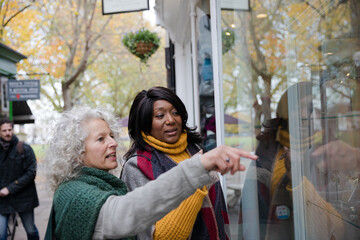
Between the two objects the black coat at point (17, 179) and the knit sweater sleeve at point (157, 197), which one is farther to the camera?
the black coat at point (17, 179)

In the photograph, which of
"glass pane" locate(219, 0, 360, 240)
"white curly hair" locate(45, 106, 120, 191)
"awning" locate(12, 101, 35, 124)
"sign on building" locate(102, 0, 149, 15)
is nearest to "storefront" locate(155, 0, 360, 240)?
"glass pane" locate(219, 0, 360, 240)

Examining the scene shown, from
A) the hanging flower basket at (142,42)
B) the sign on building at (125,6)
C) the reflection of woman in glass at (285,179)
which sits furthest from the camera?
the hanging flower basket at (142,42)

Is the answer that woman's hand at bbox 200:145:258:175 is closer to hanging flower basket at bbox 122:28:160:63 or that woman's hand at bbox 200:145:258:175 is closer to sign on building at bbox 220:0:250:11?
sign on building at bbox 220:0:250:11

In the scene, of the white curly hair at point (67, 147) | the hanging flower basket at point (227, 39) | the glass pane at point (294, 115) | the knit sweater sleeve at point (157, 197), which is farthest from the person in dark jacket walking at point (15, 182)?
the knit sweater sleeve at point (157, 197)

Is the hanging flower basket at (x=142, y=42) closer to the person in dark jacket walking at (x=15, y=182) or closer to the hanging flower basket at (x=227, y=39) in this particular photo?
the person in dark jacket walking at (x=15, y=182)

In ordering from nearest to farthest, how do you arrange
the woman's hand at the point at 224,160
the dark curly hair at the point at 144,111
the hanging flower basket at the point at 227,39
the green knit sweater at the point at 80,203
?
1. the woman's hand at the point at 224,160
2. the green knit sweater at the point at 80,203
3. the dark curly hair at the point at 144,111
4. the hanging flower basket at the point at 227,39

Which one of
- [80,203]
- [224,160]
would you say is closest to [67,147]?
[80,203]

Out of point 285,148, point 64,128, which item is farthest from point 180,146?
point 64,128

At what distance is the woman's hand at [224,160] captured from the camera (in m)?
1.08

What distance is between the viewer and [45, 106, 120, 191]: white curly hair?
1.50 meters

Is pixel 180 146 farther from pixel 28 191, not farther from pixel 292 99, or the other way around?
pixel 28 191

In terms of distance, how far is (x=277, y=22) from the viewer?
2.43 m

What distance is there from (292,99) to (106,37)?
16511mm

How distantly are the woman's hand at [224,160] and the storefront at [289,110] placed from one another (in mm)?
488
